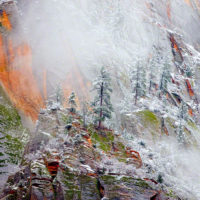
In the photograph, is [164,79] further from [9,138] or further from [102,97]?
[9,138]

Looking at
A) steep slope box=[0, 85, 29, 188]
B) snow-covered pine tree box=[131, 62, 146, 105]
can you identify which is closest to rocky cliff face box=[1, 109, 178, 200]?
steep slope box=[0, 85, 29, 188]

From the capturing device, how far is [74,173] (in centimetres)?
1683

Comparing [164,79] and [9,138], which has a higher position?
[9,138]

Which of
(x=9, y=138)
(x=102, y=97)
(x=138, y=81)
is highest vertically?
(x=102, y=97)

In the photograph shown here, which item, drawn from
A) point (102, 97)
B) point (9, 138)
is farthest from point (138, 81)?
point (9, 138)

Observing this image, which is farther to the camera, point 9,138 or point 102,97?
point 102,97

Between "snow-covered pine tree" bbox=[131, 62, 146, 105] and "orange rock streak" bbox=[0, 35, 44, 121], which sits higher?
"orange rock streak" bbox=[0, 35, 44, 121]

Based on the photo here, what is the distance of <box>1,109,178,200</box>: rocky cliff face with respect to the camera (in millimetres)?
15711

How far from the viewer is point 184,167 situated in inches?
1457

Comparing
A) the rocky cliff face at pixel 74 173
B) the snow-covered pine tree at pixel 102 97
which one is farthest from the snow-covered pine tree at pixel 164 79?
the rocky cliff face at pixel 74 173

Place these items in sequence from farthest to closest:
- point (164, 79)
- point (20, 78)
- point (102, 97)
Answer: point (164, 79) < point (20, 78) < point (102, 97)

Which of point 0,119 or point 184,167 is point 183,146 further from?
point 0,119

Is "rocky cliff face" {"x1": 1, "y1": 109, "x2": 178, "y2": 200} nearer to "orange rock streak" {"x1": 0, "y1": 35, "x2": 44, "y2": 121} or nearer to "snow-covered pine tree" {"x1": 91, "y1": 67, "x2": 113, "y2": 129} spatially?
"snow-covered pine tree" {"x1": 91, "y1": 67, "x2": 113, "y2": 129}

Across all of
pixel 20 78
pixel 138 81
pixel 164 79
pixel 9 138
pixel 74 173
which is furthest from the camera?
pixel 164 79
